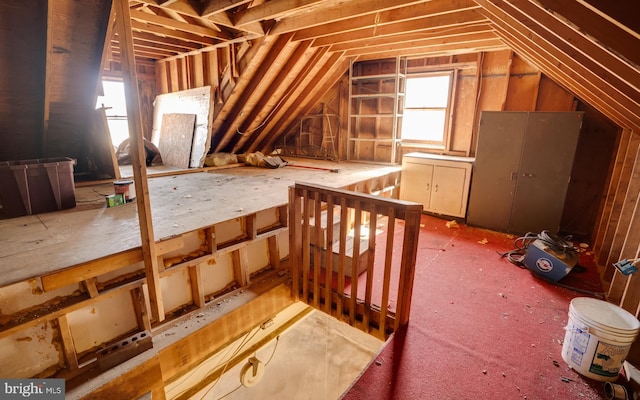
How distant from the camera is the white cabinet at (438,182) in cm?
434

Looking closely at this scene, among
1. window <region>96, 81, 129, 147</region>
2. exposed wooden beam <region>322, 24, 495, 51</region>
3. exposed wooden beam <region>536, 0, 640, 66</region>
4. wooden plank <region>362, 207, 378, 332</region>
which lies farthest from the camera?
window <region>96, 81, 129, 147</region>

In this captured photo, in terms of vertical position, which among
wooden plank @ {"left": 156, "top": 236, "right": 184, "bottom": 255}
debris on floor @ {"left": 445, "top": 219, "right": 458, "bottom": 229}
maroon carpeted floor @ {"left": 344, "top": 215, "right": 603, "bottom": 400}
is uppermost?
wooden plank @ {"left": 156, "top": 236, "right": 184, "bottom": 255}

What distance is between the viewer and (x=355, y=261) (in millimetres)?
2365

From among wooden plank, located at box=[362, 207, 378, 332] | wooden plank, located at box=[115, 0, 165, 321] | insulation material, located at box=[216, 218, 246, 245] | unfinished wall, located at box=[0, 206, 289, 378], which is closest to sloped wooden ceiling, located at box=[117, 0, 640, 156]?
wooden plank, located at box=[362, 207, 378, 332]

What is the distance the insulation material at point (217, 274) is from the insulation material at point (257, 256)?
0.70 ft

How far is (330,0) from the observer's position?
9.43ft

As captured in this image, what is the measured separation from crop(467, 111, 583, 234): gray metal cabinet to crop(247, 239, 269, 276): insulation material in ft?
9.71

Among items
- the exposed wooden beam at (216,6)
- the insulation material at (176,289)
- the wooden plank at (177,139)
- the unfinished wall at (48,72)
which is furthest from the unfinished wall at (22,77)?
the insulation material at (176,289)

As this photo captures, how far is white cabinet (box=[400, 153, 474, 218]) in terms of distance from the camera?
4.34 metres

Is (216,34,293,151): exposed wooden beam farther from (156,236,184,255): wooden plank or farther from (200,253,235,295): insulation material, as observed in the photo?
(156,236,184,255): wooden plank

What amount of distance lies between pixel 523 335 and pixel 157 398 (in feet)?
8.90

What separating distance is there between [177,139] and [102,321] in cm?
393

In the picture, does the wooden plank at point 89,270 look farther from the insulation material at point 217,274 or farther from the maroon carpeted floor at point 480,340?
the maroon carpeted floor at point 480,340

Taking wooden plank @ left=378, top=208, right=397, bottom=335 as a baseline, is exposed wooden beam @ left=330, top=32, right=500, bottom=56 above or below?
above
